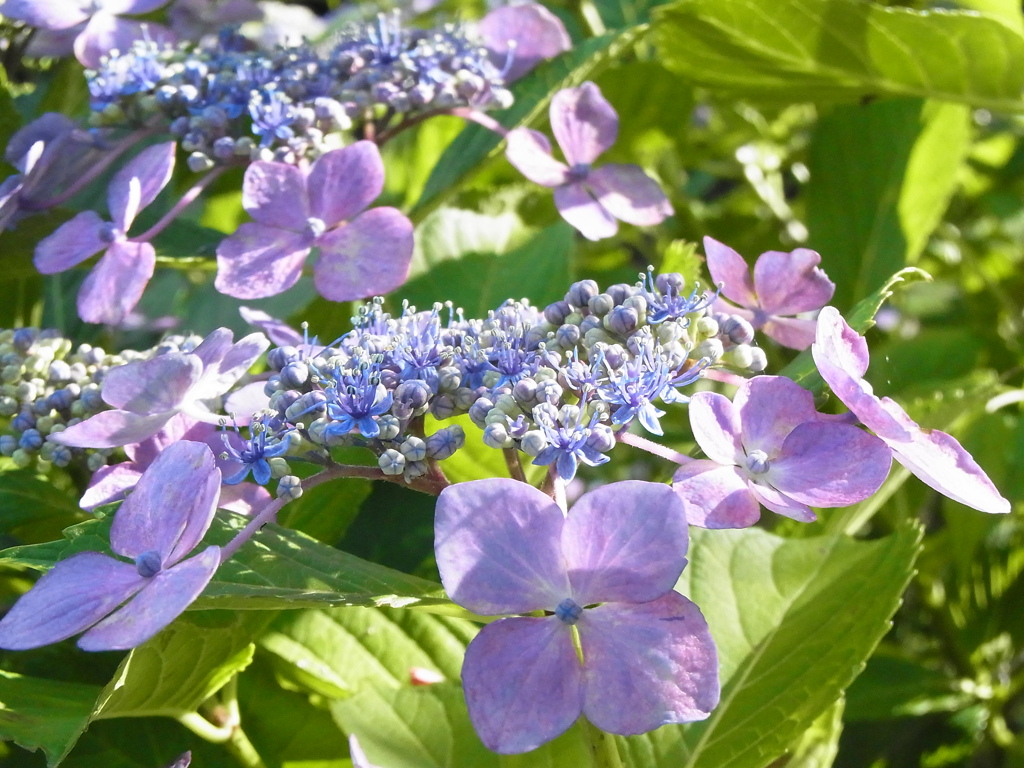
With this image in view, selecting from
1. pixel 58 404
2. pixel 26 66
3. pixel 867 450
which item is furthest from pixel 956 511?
pixel 26 66

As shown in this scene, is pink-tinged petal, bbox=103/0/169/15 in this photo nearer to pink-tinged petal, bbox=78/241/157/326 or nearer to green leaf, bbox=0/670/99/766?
pink-tinged petal, bbox=78/241/157/326

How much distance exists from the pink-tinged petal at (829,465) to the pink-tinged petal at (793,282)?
0.52ft

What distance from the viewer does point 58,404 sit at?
2.30ft

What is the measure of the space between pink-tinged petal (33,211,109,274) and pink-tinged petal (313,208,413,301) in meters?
0.17

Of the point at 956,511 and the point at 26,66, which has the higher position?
the point at 26,66

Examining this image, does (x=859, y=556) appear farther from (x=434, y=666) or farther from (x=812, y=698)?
(x=434, y=666)

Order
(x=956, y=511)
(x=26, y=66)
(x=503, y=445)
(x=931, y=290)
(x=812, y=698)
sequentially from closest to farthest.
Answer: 1. (x=503, y=445)
2. (x=812, y=698)
3. (x=26, y=66)
4. (x=956, y=511)
5. (x=931, y=290)

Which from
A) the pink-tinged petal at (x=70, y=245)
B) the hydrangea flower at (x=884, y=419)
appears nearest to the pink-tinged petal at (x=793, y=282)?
the hydrangea flower at (x=884, y=419)

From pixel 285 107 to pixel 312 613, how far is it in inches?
15.3

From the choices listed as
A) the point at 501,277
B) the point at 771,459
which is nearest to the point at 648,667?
the point at 771,459

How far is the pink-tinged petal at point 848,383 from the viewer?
0.52 meters

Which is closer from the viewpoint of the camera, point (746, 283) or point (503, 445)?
point (503, 445)

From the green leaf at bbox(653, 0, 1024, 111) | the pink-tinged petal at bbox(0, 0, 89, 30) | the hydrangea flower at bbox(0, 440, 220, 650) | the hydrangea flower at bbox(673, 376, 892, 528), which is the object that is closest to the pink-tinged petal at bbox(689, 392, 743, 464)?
the hydrangea flower at bbox(673, 376, 892, 528)

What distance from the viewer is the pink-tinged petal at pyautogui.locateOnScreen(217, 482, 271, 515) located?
24.3 inches
